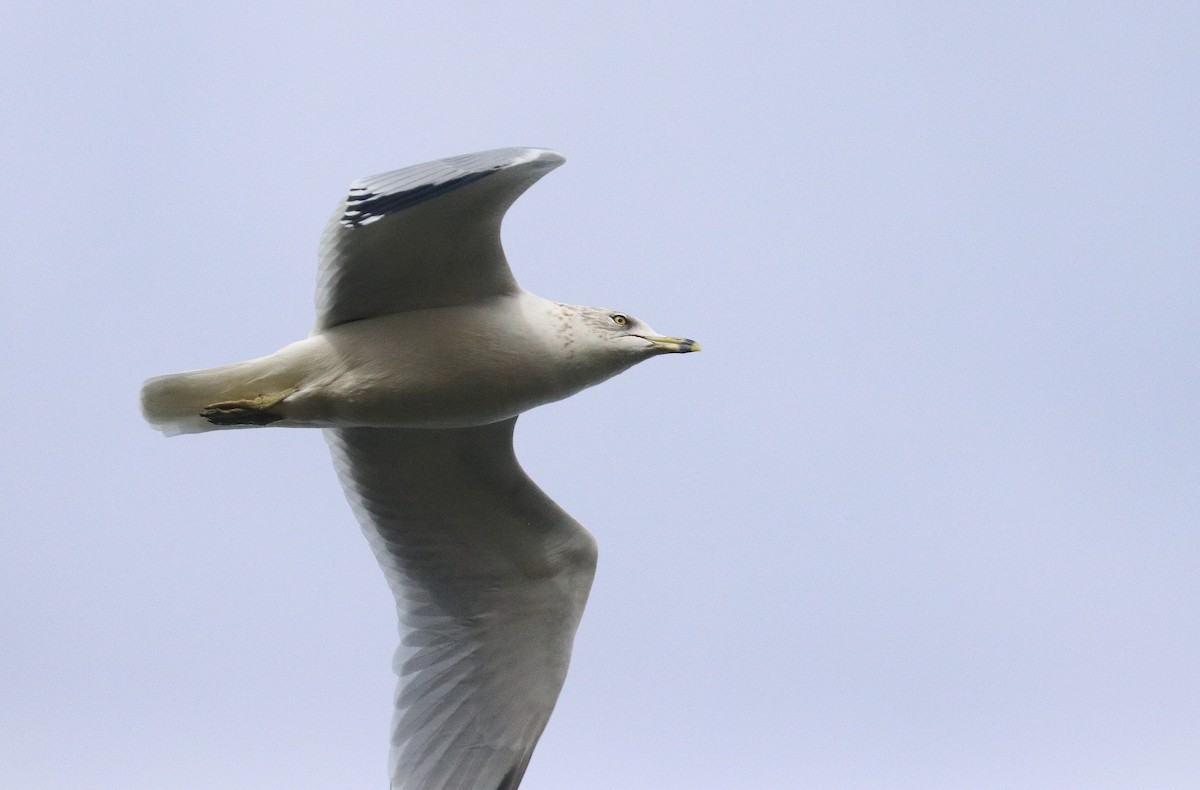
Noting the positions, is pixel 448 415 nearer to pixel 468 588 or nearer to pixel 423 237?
pixel 423 237

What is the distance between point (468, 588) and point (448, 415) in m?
1.49

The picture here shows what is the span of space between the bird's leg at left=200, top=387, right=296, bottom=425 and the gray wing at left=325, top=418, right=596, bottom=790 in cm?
93

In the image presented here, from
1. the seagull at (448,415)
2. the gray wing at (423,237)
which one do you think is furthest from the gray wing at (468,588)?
the gray wing at (423,237)

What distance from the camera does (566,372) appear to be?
297 inches

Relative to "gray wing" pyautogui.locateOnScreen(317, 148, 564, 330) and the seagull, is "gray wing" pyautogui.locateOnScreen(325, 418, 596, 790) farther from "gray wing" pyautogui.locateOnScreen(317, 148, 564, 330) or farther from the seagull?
"gray wing" pyautogui.locateOnScreen(317, 148, 564, 330)

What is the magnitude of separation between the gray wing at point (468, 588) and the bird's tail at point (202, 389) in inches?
36.4

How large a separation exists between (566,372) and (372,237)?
1.12m

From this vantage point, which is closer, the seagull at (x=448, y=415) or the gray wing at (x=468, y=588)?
the seagull at (x=448, y=415)

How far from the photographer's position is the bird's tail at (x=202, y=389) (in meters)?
7.53

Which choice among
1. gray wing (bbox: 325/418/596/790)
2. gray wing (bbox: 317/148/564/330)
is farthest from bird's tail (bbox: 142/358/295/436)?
gray wing (bbox: 325/418/596/790)

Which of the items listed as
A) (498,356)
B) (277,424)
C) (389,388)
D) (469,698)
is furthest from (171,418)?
Result: (469,698)

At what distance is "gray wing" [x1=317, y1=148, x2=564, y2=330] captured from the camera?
6824mm

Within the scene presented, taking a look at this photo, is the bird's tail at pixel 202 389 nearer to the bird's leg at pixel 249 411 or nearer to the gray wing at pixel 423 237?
the bird's leg at pixel 249 411

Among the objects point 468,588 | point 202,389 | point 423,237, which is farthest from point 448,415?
point 468,588
